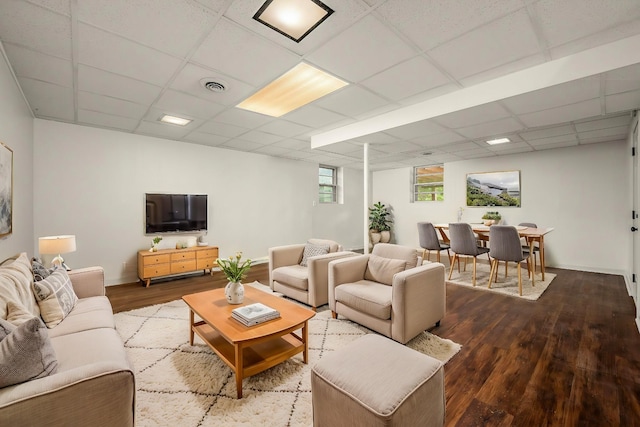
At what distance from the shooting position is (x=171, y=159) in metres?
5.20

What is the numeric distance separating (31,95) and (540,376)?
567 centimetres

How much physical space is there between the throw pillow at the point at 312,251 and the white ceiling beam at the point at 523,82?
1902 mm

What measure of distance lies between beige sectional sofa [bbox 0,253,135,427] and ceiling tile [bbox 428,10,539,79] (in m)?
3.06

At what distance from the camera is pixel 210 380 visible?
A: 80.5 inches

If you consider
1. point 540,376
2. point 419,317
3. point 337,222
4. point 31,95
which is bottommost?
point 540,376

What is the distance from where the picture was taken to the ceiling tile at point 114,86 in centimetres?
268

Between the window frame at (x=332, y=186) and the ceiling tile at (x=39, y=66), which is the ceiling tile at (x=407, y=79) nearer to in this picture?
A: the ceiling tile at (x=39, y=66)

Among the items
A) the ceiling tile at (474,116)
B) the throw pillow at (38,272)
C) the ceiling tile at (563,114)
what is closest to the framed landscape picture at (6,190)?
the throw pillow at (38,272)

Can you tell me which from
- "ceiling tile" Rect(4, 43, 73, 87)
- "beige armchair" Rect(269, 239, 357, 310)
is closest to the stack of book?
"beige armchair" Rect(269, 239, 357, 310)

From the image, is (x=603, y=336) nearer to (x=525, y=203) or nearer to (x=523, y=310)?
(x=523, y=310)

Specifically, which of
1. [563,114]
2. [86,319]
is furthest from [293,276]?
[563,114]

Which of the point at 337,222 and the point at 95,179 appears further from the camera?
the point at 337,222

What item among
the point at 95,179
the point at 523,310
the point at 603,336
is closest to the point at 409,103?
the point at 523,310

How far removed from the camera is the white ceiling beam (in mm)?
2264
